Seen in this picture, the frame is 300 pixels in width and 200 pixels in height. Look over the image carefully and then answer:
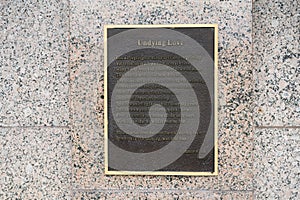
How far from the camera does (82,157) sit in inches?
141

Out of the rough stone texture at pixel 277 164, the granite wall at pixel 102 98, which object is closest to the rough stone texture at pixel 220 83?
the granite wall at pixel 102 98

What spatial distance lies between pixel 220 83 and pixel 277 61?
2.04 ft

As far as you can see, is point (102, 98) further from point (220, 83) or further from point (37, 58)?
point (220, 83)

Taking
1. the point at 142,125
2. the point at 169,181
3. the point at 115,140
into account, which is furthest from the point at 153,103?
the point at 169,181

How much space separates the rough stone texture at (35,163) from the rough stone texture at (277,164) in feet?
5.89

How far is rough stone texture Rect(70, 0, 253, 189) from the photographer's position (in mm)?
3492

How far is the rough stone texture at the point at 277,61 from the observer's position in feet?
12.1

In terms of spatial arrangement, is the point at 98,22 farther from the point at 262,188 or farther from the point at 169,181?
the point at 262,188

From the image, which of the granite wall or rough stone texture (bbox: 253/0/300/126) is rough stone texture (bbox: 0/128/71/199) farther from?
rough stone texture (bbox: 253/0/300/126)

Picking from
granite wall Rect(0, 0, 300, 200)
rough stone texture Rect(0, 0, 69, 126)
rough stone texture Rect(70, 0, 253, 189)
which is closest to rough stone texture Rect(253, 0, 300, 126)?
granite wall Rect(0, 0, 300, 200)

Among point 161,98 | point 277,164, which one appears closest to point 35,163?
point 161,98

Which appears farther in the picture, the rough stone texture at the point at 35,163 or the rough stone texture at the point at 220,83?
the rough stone texture at the point at 35,163

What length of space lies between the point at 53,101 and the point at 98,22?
90 centimetres

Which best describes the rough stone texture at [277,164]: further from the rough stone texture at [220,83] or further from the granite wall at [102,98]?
the rough stone texture at [220,83]
